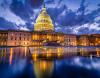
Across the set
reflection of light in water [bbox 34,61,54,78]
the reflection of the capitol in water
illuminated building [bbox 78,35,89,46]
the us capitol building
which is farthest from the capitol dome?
reflection of light in water [bbox 34,61,54,78]

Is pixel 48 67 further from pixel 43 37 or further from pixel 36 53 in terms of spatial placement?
pixel 43 37

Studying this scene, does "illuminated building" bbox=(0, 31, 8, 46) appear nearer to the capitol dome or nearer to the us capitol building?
the us capitol building

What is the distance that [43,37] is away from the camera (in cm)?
9950

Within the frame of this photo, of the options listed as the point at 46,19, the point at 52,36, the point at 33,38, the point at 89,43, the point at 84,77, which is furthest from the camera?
the point at 89,43

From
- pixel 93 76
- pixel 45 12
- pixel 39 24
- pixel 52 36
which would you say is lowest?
pixel 93 76

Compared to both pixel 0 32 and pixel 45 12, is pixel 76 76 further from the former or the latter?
pixel 45 12

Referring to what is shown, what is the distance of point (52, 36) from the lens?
10294cm

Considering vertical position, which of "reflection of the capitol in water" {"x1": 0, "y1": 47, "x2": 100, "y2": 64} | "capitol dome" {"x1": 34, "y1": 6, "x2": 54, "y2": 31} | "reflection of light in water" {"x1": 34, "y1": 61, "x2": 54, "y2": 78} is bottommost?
"reflection of light in water" {"x1": 34, "y1": 61, "x2": 54, "y2": 78}

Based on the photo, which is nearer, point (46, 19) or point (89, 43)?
point (46, 19)

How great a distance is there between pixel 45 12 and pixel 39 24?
1024 centimetres

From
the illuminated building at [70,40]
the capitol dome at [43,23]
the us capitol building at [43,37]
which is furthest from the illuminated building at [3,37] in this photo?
the illuminated building at [70,40]

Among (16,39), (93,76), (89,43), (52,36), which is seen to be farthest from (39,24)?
(93,76)

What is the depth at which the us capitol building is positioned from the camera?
85.3 m

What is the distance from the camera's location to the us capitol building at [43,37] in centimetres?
8527
